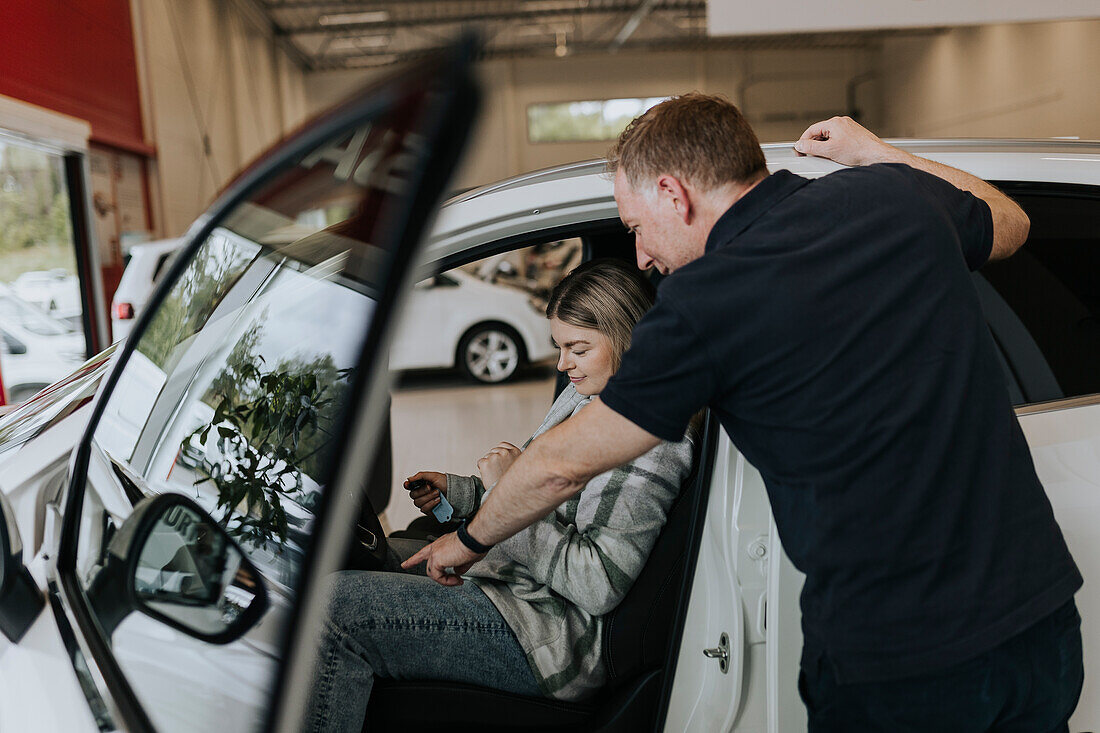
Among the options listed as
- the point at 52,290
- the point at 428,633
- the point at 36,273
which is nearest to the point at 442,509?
the point at 428,633

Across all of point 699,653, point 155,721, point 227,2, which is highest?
point 227,2

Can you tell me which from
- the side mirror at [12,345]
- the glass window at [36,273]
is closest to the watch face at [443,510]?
the glass window at [36,273]

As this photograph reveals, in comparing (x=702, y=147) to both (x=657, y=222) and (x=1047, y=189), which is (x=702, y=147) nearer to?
(x=657, y=222)

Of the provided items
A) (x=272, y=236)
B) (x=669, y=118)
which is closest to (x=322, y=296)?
(x=272, y=236)

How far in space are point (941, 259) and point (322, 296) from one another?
0.69 meters

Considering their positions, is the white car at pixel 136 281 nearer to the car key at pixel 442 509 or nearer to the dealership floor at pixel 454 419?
the dealership floor at pixel 454 419

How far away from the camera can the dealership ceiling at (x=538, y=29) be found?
51.2ft

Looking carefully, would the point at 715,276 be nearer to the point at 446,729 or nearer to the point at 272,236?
the point at 272,236

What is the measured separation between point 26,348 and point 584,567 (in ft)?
21.5

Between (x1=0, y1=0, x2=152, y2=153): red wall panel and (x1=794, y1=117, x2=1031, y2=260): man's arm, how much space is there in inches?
273

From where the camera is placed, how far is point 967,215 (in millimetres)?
1149

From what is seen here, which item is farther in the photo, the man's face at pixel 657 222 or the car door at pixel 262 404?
Result: the man's face at pixel 657 222

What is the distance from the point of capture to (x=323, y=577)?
642mm

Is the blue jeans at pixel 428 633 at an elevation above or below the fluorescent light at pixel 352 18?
below
